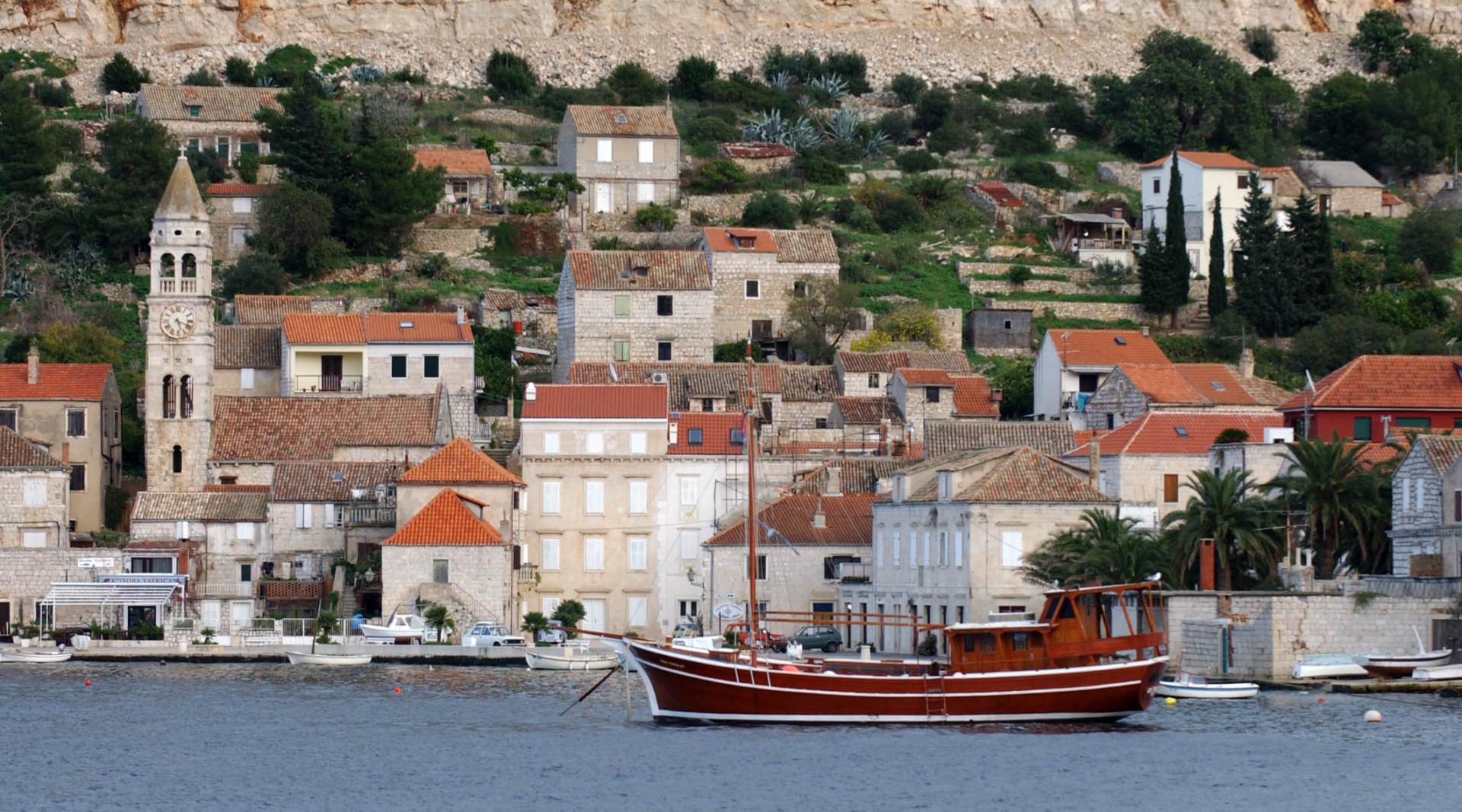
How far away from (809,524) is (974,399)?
13.1 meters

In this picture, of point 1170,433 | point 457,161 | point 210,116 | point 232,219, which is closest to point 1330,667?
point 1170,433

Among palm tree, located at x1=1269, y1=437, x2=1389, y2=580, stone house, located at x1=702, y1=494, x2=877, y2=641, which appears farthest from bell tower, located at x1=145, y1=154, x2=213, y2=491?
palm tree, located at x1=1269, y1=437, x2=1389, y2=580

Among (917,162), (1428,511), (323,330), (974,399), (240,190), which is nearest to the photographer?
(1428,511)

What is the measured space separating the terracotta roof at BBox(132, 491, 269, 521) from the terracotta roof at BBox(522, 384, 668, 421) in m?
8.46

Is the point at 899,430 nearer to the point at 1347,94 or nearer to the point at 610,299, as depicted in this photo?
the point at 610,299

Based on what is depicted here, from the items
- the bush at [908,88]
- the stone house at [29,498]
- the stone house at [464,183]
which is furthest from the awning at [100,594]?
the bush at [908,88]

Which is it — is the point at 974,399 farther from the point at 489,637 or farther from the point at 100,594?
the point at 100,594

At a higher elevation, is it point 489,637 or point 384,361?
point 384,361

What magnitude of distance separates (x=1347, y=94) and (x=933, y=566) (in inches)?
2575

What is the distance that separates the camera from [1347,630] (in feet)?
199

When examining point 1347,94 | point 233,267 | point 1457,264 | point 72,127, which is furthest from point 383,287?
point 1347,94

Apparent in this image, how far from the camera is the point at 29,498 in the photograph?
257 feet

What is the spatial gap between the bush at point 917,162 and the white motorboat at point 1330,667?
2418 inches

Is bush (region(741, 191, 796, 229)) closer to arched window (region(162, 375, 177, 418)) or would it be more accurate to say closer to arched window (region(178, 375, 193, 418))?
arched window (region(178, 375, 193, 418))
